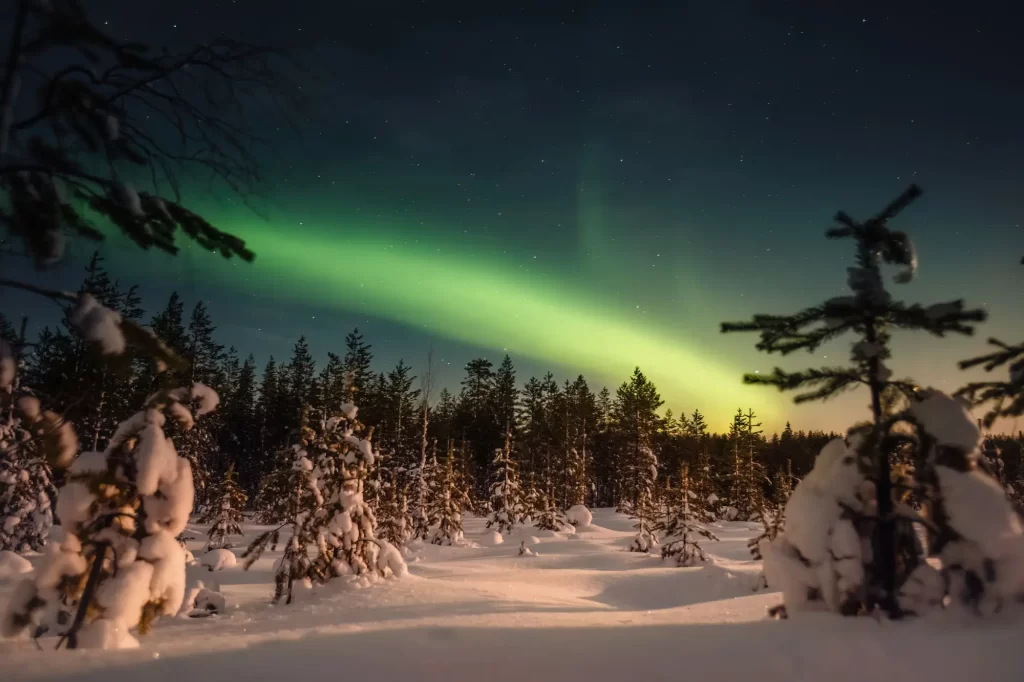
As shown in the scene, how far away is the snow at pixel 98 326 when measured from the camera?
4012 millimetres

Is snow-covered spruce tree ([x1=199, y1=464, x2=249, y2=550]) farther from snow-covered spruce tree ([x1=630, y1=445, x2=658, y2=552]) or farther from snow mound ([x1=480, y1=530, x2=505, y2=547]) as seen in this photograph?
snow-covered spruce tree ([x1=630, y1=445, x2=658, y2=552])

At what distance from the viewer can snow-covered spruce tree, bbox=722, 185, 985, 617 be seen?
18.7 ft

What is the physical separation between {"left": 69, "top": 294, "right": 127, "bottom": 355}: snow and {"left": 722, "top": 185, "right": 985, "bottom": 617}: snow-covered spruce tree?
5908 millimetres

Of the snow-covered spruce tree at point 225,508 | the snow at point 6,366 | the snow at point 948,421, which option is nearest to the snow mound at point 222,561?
the snow-covered spruce tree at point 225,508

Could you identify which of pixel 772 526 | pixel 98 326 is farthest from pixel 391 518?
pixel 98 326

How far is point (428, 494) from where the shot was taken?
30703 millimetres

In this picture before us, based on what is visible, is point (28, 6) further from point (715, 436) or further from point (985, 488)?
point (715, 436)

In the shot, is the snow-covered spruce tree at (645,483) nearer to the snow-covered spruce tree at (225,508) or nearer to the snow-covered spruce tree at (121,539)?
the snow-covered spruce tree at (225,508)

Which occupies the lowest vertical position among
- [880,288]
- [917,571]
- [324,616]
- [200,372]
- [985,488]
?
[324,616]

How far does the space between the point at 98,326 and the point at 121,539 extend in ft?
9.60

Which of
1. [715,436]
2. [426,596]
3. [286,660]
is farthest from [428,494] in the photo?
[715,436]

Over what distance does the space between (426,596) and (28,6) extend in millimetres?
9700

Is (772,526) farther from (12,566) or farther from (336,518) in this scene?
(12,566)

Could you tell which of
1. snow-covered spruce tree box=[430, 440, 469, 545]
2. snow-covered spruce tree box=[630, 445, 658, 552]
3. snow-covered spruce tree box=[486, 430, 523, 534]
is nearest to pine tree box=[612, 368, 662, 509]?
snow-covered spruce tree box=[630, 445, 658, 552]
